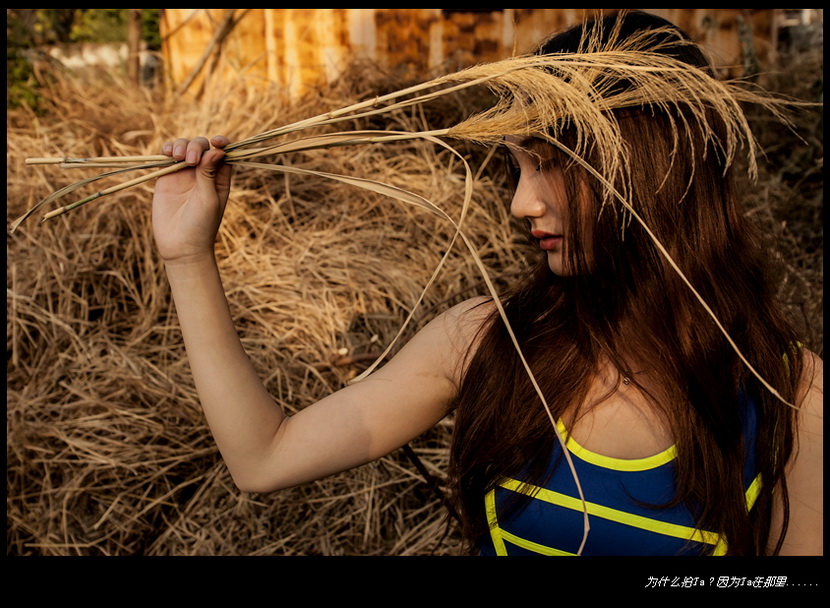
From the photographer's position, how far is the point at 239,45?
3859mm

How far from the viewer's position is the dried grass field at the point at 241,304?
221 cm

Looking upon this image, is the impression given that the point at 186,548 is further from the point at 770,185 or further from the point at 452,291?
the point at 770,185

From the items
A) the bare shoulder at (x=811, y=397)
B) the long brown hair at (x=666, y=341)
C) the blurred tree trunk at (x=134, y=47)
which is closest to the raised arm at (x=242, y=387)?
the long brown hair at (x=666, y=341)

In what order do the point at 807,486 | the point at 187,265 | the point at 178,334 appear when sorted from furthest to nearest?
1. the point at 178,334
2. the point at 807,486
3. the point at 187,265

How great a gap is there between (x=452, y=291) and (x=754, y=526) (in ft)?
5.42

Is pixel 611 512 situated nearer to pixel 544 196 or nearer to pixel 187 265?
pixel 544 196

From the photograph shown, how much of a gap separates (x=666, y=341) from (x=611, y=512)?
33 cm

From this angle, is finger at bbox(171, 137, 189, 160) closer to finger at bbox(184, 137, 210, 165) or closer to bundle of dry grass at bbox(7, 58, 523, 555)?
finger at bbox(184, 137, 210, 165)

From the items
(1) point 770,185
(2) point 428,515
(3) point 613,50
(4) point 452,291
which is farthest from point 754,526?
(1) point 770,185

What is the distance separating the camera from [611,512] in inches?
44.3

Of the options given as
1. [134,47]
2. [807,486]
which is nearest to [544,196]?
[807,486]

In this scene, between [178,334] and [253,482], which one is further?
[178,334]

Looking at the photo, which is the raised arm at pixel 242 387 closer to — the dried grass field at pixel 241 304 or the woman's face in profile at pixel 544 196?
the woman's face in profile at pixel 544 196

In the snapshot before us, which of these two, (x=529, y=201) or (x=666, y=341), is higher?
(x=529, y=201)
